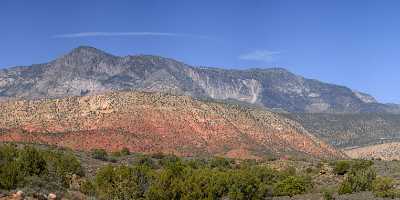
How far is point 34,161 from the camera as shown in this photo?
4353 centimetres

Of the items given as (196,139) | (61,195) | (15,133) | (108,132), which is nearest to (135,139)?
(108,132)

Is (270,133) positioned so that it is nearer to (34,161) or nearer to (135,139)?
(135,139)

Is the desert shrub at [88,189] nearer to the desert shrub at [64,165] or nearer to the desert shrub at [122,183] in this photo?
the desert shrub at [122,183]

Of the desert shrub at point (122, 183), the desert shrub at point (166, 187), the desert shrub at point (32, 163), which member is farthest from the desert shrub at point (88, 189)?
the desert shrub at point (166, 187)

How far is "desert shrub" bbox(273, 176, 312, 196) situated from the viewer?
47.7m

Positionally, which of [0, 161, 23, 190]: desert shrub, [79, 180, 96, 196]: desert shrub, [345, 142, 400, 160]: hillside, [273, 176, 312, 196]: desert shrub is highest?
[0, 161, 23, 190]: desert shrub

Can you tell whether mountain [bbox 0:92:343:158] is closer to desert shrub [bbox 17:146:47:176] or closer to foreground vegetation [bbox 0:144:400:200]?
foreground vegetation [bbox 0:144:400:200]

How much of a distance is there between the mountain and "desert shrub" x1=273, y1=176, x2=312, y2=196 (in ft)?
154

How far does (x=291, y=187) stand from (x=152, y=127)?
62276 millimetres

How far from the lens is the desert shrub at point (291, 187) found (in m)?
47.7

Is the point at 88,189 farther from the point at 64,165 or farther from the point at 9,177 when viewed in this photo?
the point at 64,165

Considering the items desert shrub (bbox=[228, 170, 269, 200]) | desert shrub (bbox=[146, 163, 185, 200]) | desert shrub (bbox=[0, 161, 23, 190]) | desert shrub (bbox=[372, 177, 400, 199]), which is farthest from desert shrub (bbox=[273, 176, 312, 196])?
desert shrub (bbox=[0, 161, 23, 190])

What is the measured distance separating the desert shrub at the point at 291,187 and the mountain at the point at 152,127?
46982mm

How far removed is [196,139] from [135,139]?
462 inches
